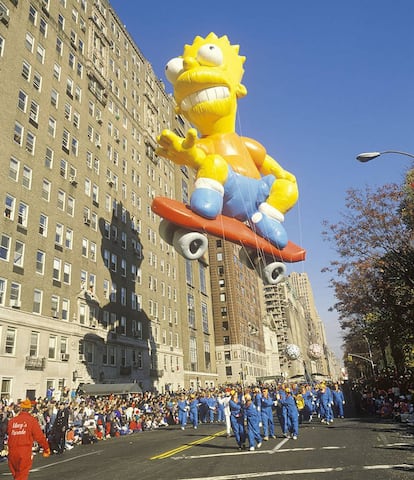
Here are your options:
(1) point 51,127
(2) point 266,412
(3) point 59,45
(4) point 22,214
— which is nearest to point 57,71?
(3) point 59,45

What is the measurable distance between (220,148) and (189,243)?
3913 mm

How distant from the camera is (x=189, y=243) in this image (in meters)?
14.6

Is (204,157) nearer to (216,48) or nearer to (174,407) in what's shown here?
→ (216,48)

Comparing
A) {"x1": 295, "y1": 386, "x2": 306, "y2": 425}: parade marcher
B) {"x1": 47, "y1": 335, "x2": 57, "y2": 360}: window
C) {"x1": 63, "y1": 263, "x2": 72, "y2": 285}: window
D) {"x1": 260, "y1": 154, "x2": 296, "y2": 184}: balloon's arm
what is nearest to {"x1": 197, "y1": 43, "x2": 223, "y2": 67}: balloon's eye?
{"x1": 260, "y1": 154, "x2": 296, "y2": 184}: balloon's arm

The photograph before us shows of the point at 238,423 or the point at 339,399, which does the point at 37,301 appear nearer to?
the point at 238,423

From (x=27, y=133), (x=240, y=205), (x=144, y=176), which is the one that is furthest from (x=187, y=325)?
(x=240, y=205)

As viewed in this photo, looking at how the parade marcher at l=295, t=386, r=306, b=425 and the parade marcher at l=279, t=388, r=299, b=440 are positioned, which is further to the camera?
the parade marcher at l=295, t=386, r=306, b=425

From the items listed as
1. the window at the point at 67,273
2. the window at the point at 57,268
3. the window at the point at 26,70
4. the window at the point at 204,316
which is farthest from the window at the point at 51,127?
the window at the point at 204,316

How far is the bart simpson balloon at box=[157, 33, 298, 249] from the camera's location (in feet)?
48.4

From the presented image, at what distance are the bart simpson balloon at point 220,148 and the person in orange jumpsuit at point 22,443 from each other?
8153mm

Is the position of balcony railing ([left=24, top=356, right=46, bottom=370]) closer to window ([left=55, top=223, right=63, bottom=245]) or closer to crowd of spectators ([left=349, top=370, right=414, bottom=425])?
window ([left=55, top=223, right=63, bottom=245])

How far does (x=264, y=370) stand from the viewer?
9388 cm

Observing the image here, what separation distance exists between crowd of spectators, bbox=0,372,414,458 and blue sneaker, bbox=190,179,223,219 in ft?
30.1

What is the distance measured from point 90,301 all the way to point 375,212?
22158 millimetres
